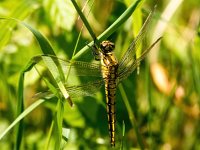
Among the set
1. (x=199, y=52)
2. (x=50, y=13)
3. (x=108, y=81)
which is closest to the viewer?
(x=108, y=81)

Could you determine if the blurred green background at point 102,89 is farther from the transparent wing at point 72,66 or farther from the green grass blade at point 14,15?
the transparent wing at point 72,66

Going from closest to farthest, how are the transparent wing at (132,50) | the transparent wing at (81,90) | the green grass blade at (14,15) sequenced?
the transparent wing at (81,90) < the transparent wing at (132,50) < the green grass blade at (14,15)

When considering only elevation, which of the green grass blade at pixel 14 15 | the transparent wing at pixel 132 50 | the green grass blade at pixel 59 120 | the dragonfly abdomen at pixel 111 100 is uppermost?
the green grass blade at pixel 14 15

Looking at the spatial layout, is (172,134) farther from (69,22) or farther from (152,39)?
(69,22)

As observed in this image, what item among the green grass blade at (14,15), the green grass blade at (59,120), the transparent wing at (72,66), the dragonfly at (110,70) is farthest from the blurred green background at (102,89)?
the green grass blade at (59,120)

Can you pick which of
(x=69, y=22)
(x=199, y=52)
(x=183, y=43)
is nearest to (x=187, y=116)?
(x=183, y=43)

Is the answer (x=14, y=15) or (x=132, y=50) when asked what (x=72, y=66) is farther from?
(x=14, y=15)

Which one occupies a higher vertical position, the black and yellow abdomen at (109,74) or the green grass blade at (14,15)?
the green grass blade at (14,15)

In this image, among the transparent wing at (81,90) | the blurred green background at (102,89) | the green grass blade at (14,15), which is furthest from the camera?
the blurred green background at (102,89)

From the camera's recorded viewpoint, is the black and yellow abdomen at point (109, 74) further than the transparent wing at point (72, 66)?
Yes

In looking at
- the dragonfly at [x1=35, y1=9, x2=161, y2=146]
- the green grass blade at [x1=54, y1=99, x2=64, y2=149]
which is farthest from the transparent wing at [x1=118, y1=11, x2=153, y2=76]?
the green grass blade at [x1=54, y1=99, x2=64, y2=149]
